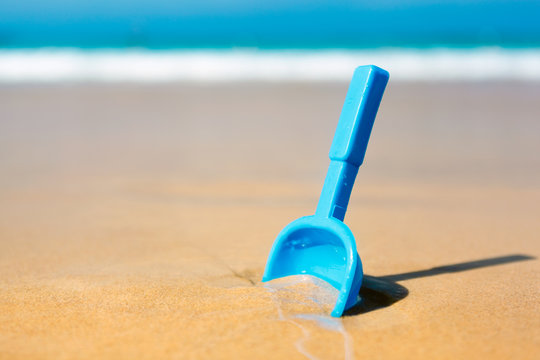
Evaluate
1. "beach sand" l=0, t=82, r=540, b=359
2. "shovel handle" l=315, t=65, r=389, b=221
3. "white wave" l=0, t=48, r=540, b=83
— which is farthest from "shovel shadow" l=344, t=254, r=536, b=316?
"white wave" l=0, t=48, r=540, b=83

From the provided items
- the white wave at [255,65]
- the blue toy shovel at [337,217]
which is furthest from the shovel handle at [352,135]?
the white wave at [255,65]

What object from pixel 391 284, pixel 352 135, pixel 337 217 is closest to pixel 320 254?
pixel 337 217

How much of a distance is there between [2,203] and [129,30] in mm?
18045

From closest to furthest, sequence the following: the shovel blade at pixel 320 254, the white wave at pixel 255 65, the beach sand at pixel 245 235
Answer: the beach sand at pixel 245 235 → the shovel blade at pixel 320 254 → the white wave at pixel 255 65

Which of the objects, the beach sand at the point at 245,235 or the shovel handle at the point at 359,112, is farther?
Answer: the shovel handle at the point at 359,112

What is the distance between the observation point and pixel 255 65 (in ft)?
43.4

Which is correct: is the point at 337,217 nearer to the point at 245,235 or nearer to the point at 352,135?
the point at 352,135

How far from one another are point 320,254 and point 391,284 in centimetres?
27

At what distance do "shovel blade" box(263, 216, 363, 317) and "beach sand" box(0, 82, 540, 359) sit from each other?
3.6 inches

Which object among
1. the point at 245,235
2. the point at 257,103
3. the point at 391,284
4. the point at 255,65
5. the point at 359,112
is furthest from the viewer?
the point at 255,65

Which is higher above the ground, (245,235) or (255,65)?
(255,65)

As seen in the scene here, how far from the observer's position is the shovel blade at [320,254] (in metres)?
1.45

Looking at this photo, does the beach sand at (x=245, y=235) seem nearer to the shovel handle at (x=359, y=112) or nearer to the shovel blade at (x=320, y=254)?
the shovel blade at (x=320, y=254)

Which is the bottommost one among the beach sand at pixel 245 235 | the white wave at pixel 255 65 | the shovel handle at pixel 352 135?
the beach sand at pixel 245 235
